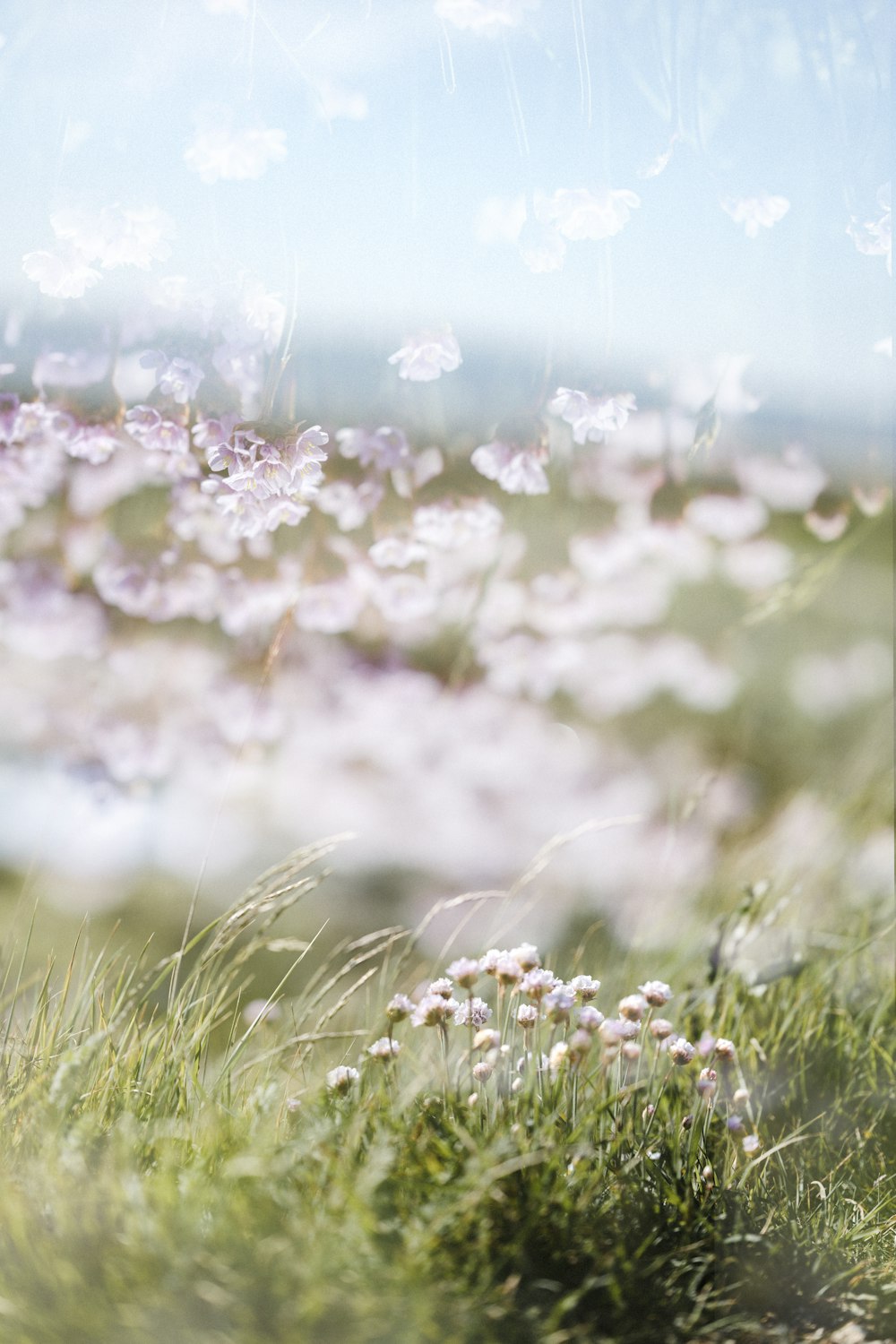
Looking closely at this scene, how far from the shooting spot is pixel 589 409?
1900 millimetres

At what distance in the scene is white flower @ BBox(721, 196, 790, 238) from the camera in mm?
2041

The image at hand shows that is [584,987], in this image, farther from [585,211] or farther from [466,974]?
[585,211]

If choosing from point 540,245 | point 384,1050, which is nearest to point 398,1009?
point 384,1050

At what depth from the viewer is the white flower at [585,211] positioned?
1865mm

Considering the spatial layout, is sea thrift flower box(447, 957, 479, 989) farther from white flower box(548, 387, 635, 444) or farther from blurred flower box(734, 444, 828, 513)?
blurred flower box(734, 444, 828, 513)

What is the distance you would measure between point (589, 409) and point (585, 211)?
14.7 inches

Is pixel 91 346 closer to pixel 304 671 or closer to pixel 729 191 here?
pixel 304 671

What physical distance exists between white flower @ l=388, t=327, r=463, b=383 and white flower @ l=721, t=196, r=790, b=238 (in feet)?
2.24

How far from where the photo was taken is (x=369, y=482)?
224 cm

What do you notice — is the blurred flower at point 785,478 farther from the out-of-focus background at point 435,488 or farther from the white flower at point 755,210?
the white flower at point 755,210

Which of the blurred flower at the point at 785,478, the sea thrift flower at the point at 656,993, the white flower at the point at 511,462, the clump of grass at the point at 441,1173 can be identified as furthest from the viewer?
the blurred flower at the point at 785,478

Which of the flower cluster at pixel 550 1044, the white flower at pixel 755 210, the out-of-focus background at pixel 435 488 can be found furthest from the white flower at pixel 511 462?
the flower cluster at pixel 550 1044

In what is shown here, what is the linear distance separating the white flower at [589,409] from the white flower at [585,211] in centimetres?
30

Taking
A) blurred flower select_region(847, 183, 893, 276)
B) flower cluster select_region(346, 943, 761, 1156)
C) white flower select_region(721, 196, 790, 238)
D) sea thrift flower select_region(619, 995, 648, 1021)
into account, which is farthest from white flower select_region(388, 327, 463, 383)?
sea thrift flower select_region(619, 995, 648, 1021)
